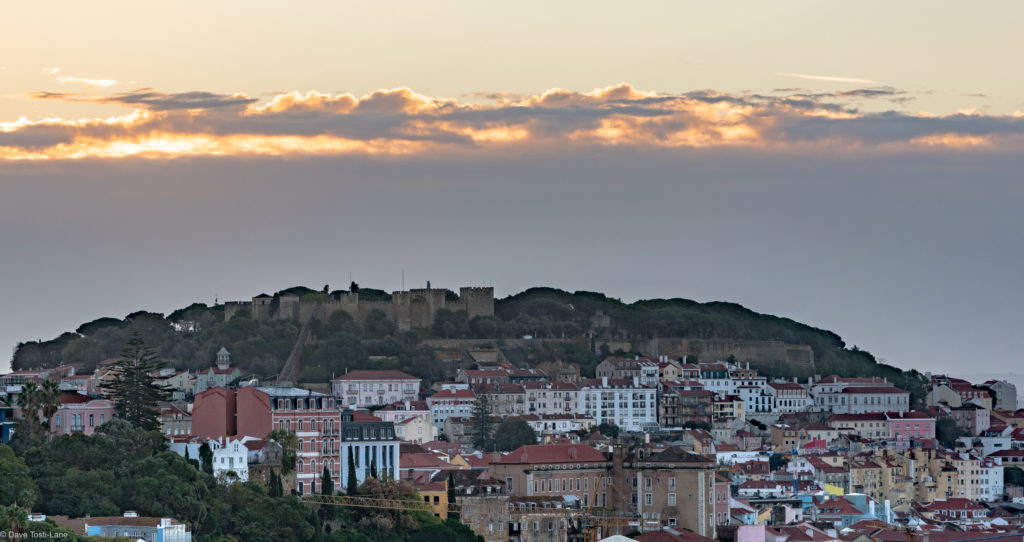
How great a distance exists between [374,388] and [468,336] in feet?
54.5

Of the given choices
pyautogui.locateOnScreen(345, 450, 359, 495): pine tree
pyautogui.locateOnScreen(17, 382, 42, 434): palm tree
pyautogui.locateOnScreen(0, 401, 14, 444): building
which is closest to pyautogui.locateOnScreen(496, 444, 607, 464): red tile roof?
pyautogui.locateOnScreen(345, 450, 359, 495): pine tree

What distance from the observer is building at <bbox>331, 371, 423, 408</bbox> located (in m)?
92.9

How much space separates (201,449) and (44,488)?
649 centimetres

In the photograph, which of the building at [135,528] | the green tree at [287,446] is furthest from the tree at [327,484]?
the building at [135,528]

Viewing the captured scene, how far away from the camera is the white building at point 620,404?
319ft

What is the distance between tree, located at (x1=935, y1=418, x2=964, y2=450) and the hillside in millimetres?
7712

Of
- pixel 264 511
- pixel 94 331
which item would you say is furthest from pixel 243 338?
pixel 264 511

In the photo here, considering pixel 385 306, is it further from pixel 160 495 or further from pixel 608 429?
pixel 160 495

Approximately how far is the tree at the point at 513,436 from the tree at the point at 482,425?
0.34 meters

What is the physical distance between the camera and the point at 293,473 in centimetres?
6031

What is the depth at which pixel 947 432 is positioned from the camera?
102m

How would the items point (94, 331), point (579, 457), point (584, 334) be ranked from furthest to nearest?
point (584, 334)
point (94, 331)
point (579, 457)

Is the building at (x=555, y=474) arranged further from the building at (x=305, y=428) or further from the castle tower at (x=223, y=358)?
the castle tower at (x=223, y=358)

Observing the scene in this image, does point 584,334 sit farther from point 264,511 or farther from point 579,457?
point 264,511
